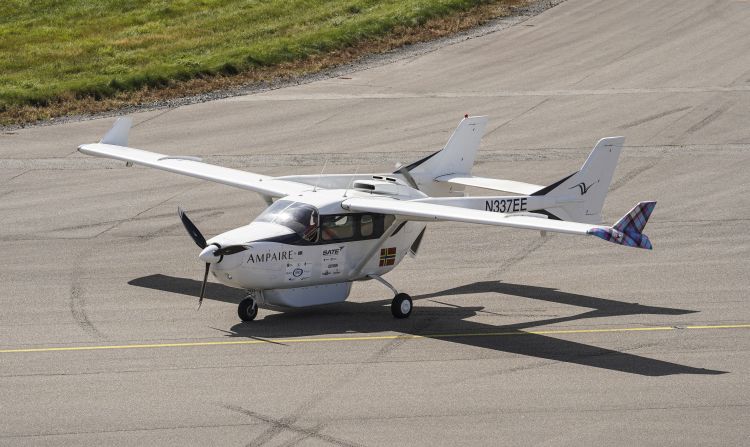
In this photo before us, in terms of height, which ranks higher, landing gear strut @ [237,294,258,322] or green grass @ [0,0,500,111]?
green grass @ [0,0,500,111]

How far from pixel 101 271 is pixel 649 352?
1143 centimetres

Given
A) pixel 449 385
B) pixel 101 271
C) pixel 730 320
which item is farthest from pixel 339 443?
pixel 101 271

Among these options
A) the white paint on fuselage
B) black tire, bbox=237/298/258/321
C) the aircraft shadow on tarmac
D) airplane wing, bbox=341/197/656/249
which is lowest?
the aircraft shadow on tarmac

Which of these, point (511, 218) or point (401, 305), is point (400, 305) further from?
point (511, 218)

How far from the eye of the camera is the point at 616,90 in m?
42.6

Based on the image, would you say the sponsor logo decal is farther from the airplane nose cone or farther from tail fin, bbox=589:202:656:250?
tail fin, bbox=589:202:656:250

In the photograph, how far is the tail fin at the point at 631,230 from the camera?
18.3 metres

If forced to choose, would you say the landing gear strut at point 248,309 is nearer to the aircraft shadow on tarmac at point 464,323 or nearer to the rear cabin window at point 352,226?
the aircraft shadow on tarmac at point 464,323

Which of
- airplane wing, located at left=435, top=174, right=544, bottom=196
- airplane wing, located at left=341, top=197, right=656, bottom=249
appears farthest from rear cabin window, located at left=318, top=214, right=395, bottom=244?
airplane wing, located at left=435, top=174, right=544, bottom=196

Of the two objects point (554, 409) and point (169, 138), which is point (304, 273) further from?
point (169, 138)

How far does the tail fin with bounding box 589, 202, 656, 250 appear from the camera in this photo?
59.9 feet

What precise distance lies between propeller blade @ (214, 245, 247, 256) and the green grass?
2322 centimetres

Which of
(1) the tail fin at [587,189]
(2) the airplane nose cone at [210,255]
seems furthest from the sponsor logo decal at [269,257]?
(1) the tail fin at [587,189]

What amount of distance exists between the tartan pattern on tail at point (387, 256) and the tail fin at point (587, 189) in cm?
302
